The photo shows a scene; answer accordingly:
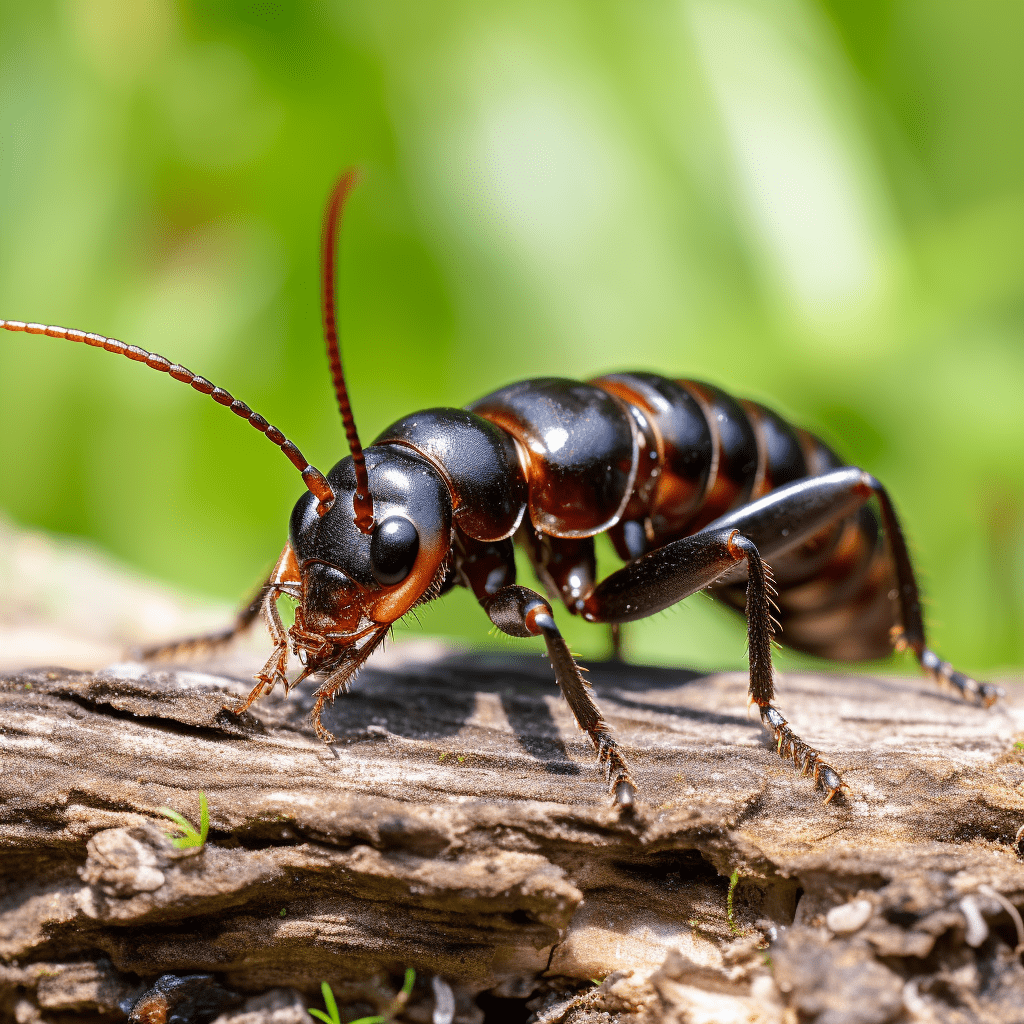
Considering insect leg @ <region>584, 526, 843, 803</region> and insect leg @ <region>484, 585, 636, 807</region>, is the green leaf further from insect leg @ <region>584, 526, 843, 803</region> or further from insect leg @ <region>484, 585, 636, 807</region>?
insect leg @ <region>584, 526, 843, 803</region>

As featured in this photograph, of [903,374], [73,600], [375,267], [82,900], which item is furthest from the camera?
[375,267]

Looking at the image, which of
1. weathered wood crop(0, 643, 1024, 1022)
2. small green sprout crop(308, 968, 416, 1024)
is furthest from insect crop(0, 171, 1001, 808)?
small green sprout crop(308, 968, 416, 1024)

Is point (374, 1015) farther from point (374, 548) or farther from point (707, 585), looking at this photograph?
point (707, 585)

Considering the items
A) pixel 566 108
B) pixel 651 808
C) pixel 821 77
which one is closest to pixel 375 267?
pixel 566 108

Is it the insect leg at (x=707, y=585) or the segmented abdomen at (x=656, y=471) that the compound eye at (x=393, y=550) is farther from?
the insect leg at (x=707, y=585)

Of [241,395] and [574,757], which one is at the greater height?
[241,395]

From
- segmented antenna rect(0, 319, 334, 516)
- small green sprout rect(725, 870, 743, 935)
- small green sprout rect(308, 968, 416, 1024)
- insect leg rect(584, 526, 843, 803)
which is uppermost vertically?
segmented antenna rect(0, 319, 334, 516)

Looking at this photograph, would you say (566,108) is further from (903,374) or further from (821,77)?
(903,374)
